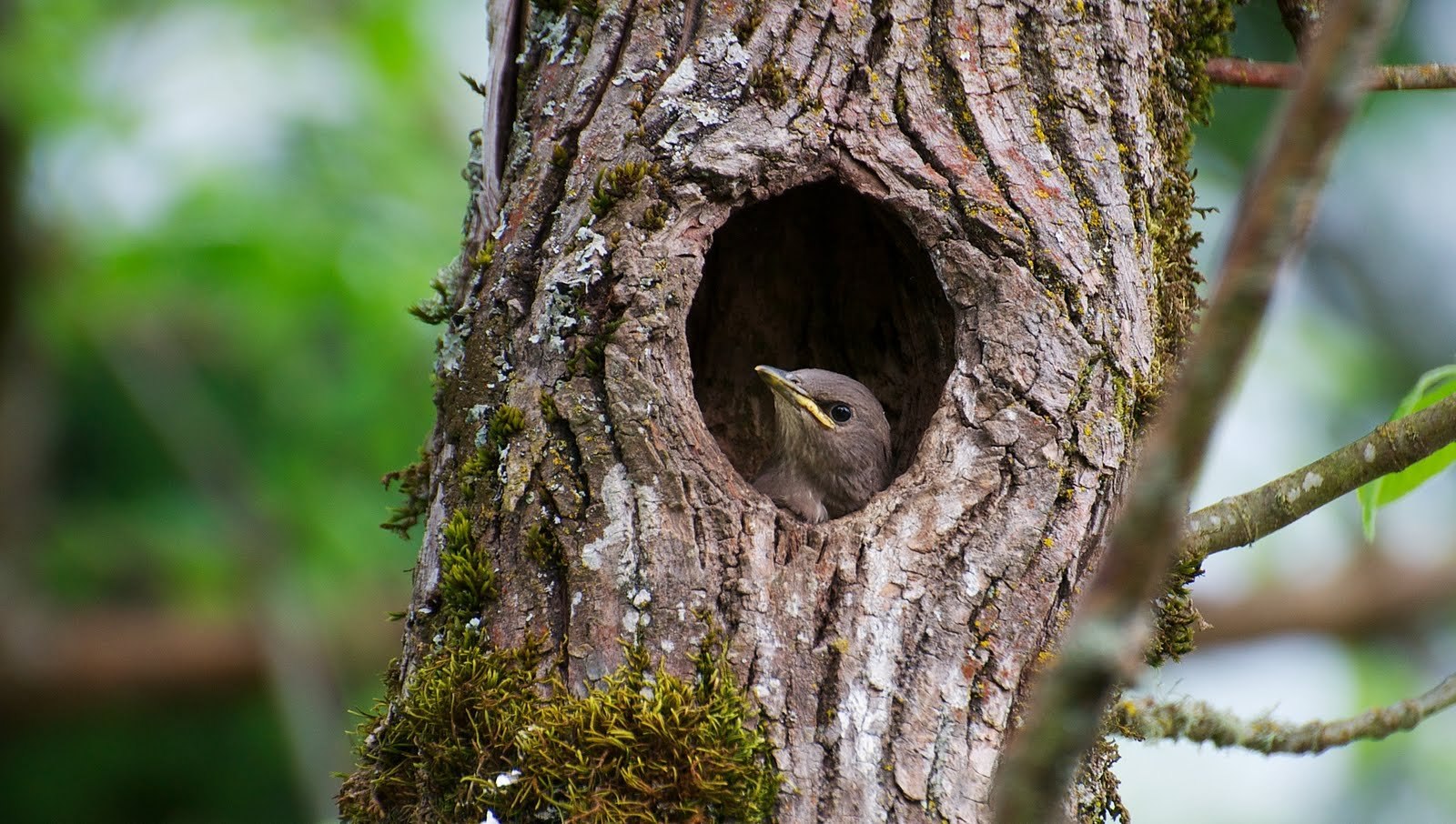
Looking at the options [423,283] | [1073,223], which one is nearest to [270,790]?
[423,283]

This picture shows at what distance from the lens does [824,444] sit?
17.2 ft

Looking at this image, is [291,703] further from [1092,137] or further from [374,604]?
[1092,137]

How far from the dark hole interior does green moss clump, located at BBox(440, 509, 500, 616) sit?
178cm

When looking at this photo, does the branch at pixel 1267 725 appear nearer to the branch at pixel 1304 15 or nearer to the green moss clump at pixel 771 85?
the green moss clump at pixel 771 85

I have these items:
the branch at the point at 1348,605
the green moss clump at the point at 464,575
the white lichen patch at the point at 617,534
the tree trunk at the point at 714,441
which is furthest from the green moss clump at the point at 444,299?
the branch at the point at 1348,605

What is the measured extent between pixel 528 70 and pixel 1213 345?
9.86 feet

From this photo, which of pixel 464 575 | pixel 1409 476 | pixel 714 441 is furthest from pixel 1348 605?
pixel 464 575

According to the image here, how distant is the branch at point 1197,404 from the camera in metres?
1.44

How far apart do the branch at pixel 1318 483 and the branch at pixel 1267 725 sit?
0.42m

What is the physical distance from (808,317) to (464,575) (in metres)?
2.49

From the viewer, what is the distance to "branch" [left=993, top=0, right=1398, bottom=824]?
4.71 feet

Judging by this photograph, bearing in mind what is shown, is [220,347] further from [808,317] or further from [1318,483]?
[1318,483]

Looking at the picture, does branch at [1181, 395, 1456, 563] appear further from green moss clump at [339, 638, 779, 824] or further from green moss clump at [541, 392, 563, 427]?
green moss clump at [541, 392, 563, 427]

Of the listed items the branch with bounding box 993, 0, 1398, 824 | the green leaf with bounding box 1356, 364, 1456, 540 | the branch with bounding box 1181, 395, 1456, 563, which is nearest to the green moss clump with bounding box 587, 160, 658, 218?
Result: the branch with bounding box 1181, 395, 1456, 563
